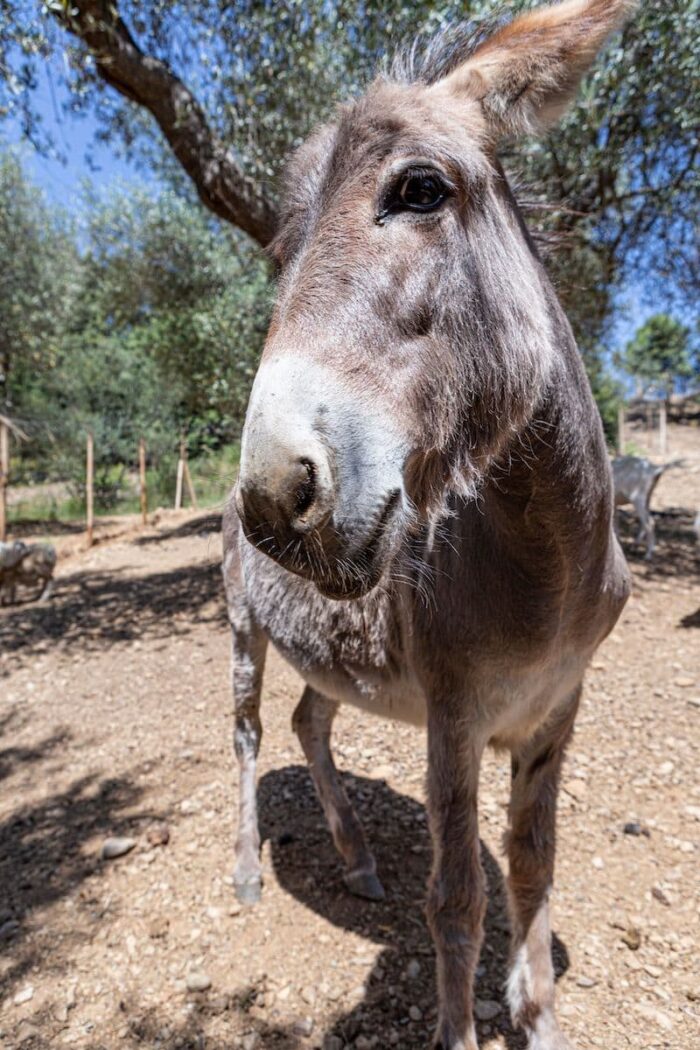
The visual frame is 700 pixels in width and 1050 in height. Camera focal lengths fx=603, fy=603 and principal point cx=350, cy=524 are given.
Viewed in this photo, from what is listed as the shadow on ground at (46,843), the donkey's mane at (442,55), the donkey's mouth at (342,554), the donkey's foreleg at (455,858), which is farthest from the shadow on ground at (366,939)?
the donkey's mane at (442,55)

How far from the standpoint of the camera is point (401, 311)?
122 centimetres

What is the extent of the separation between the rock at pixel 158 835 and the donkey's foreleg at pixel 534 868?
6.46ft

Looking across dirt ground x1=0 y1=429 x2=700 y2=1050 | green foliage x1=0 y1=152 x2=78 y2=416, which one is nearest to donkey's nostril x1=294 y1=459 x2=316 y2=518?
dirt ground x1=0 y1=429 x2=700 y2=1050

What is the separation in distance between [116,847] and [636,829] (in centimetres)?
282

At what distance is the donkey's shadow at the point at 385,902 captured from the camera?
234cm

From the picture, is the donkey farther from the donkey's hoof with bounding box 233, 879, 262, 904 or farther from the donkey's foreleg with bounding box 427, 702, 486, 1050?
the donkey's hoof with bounding box 233, 879, 262, 904

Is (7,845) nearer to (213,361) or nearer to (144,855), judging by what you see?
(144,855)

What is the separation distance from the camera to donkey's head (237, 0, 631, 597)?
41.2 inches

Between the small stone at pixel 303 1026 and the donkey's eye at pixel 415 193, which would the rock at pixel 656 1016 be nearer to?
the small stone at pixel 303 1026

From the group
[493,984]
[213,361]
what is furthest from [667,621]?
[213,361]

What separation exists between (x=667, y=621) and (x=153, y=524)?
12.1 m

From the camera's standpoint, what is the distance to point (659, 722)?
14.1ft

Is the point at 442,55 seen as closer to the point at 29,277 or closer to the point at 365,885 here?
the point at 365,885

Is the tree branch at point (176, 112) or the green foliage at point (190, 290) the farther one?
the green foliage at point (190, 290)
